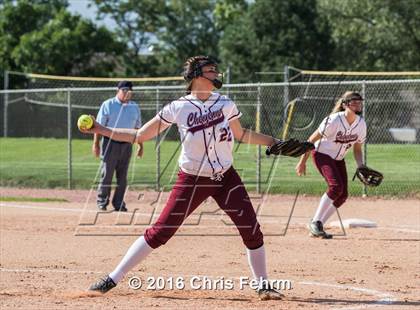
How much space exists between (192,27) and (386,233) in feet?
140

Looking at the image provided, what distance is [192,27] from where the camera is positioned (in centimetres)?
5412

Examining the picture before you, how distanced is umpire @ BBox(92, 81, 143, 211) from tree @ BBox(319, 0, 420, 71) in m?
26.5

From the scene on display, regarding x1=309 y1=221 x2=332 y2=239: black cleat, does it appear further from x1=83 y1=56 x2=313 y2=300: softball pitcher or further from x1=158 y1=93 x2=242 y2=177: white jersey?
x1=158 y1=93 x2=242 y2=177: white jersey

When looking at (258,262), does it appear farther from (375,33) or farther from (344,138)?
(375,33)

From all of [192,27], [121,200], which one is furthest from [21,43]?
[121,200]

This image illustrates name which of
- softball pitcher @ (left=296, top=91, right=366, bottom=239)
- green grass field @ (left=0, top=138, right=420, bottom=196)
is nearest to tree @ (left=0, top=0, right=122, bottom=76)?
green grass field @ (left=0, top=138, right=420, bottom=196)

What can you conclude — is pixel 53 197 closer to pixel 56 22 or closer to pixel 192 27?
pixel 56 22

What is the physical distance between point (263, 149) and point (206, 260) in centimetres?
1084

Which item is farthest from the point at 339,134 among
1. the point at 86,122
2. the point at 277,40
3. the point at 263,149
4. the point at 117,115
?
the point at 277,40

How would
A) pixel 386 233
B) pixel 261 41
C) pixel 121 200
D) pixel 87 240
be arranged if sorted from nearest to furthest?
pixel 87 240 < pixel 386 233 < pixel 121 200 < pixel 261 41

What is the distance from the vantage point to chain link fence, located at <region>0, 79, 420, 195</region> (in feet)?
63.6

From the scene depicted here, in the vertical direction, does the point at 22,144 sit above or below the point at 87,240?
below

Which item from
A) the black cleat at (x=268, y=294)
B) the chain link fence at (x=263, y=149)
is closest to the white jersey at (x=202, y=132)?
the black cleat at (x=268, y=294)

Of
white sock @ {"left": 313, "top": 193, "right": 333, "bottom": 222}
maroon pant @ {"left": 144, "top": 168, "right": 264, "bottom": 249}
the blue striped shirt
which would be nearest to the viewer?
maroon pant @ {"left": 144, "top": 168, "right": 264, "bottom": 249}
